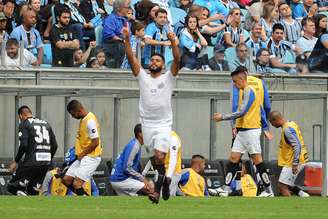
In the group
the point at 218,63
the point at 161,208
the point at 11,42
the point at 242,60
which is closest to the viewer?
the point at 161,208

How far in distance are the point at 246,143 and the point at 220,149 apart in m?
3.87

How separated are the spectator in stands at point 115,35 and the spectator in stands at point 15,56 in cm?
130

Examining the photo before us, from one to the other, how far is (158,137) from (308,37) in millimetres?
9674

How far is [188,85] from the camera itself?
75.5 ft

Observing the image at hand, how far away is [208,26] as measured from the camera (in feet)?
79.9

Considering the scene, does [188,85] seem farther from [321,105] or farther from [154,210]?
[154,210]

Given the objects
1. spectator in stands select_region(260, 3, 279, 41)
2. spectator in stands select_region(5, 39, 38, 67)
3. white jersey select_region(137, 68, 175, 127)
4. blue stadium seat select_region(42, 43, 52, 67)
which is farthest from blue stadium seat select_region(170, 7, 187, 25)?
white jersey select_region(137, 68, 175, 127)

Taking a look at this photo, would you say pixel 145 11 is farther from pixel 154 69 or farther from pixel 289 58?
pixel 154 69

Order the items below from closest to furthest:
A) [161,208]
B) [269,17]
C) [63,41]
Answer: [161,208] → [63,41] → [269,17]

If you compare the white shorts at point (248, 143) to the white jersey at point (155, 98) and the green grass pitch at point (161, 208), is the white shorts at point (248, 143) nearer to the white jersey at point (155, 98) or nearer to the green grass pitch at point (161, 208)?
the green grass pitch at point (161, 208)

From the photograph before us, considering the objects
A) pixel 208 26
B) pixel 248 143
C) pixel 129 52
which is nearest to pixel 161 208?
pixel 129 52

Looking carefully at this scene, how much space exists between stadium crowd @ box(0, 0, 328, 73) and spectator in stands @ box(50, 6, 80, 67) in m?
0.02

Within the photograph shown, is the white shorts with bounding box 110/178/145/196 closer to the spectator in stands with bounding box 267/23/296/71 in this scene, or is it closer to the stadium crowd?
the stadium crowd

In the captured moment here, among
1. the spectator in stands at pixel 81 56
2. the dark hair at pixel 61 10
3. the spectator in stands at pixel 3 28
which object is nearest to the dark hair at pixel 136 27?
the spectator in stands at pixel 81 56
